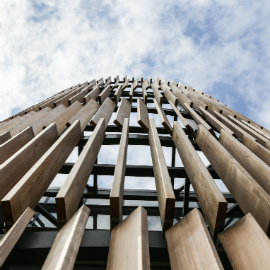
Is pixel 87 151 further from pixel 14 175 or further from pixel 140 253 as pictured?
pixel 140 253

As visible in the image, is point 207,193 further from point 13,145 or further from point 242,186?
point 13,145

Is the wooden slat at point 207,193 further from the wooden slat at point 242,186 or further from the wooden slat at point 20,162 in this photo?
the wooden slat at point 20,162

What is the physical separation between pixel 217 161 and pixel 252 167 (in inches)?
11.0

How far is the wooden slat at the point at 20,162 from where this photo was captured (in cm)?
151

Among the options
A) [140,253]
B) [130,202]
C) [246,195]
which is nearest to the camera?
[140,253]

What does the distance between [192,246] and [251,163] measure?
105 centimetres

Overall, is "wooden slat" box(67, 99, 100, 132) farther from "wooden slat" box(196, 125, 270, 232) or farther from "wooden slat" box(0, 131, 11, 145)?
"wooden slat" box(196, 125, 270, 232)

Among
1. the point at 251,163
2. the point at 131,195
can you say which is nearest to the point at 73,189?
the point at 251,163

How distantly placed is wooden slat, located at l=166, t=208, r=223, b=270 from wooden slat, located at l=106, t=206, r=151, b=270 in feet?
0.53

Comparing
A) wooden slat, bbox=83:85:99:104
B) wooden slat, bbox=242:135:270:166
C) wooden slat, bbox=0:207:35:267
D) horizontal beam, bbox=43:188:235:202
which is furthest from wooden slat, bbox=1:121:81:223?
horizontal beam, bbox=43:188:235:202

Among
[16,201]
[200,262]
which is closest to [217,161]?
[200,262]

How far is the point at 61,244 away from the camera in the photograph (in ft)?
3.58

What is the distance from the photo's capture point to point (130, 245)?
113 cm

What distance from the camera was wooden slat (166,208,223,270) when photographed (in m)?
1.00
